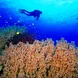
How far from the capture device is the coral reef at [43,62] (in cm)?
512

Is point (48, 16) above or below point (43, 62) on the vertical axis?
above

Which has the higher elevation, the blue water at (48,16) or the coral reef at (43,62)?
the blue water at (48,16)

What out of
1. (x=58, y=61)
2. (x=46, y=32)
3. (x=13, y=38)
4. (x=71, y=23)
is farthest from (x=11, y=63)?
(x=46, y=32)

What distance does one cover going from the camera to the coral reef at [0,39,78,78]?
512 centimetres

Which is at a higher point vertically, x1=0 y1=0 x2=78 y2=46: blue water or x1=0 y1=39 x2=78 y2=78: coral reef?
x1=0 y1=0 x2=78 y2=46: blue water

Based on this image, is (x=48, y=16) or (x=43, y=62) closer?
(x=43, y=62)

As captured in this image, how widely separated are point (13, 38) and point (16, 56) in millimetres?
3529

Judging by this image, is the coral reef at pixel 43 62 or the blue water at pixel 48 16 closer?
the coral reef at pixel 43 62

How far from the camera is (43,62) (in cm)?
519

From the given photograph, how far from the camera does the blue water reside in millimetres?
40469

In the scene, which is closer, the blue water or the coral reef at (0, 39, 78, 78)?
the coral reef at (0, 39, 78, 78)

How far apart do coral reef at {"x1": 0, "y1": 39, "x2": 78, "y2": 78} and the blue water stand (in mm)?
29164

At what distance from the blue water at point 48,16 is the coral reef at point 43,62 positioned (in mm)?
29164

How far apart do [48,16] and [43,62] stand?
2006 inches
